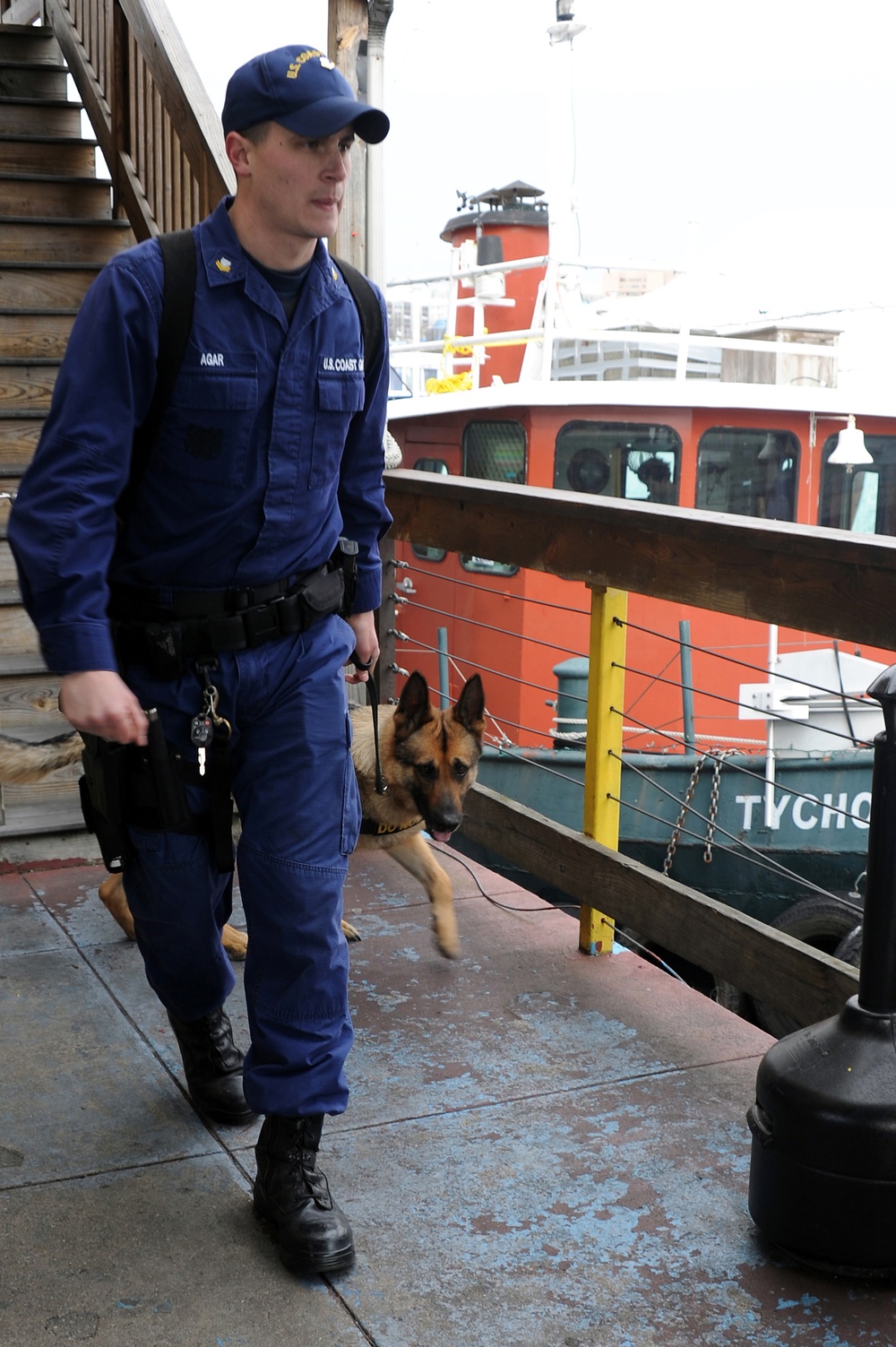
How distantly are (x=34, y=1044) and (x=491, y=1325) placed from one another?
126cm

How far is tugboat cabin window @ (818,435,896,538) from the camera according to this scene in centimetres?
973

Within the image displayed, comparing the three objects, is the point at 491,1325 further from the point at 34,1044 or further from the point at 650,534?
the point at 650,534

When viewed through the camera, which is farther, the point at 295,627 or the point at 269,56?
the point at 295,627

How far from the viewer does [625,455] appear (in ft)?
31.0

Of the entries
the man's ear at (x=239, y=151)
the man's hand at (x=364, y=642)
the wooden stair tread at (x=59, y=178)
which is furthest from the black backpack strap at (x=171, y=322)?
the wooden stair tread at (x=59, y=178)

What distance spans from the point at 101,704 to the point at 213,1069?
89cm

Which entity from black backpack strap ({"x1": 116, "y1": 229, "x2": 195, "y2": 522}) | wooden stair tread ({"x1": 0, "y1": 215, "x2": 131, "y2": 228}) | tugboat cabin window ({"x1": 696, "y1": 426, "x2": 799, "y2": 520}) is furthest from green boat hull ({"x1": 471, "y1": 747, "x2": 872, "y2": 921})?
black backpack strap ({"x1": 116, "y1": 229, "x2": 195, "y2": 522})

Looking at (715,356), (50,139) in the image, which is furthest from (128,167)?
(715,356)

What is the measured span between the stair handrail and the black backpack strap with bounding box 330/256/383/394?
165cm

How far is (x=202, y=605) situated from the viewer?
77.7 inches

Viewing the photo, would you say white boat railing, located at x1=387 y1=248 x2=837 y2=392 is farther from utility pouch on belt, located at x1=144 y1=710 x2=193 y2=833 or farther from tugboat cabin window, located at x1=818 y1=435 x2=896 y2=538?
utility pouch on belt, located at x1=144 y1=710 x2=193 y2=833

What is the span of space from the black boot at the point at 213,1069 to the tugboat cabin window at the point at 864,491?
321 inches

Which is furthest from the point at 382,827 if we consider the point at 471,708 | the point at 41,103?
the point at 41,103

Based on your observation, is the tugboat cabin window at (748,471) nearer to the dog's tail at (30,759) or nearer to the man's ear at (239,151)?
the dog's tail at (30,759)
